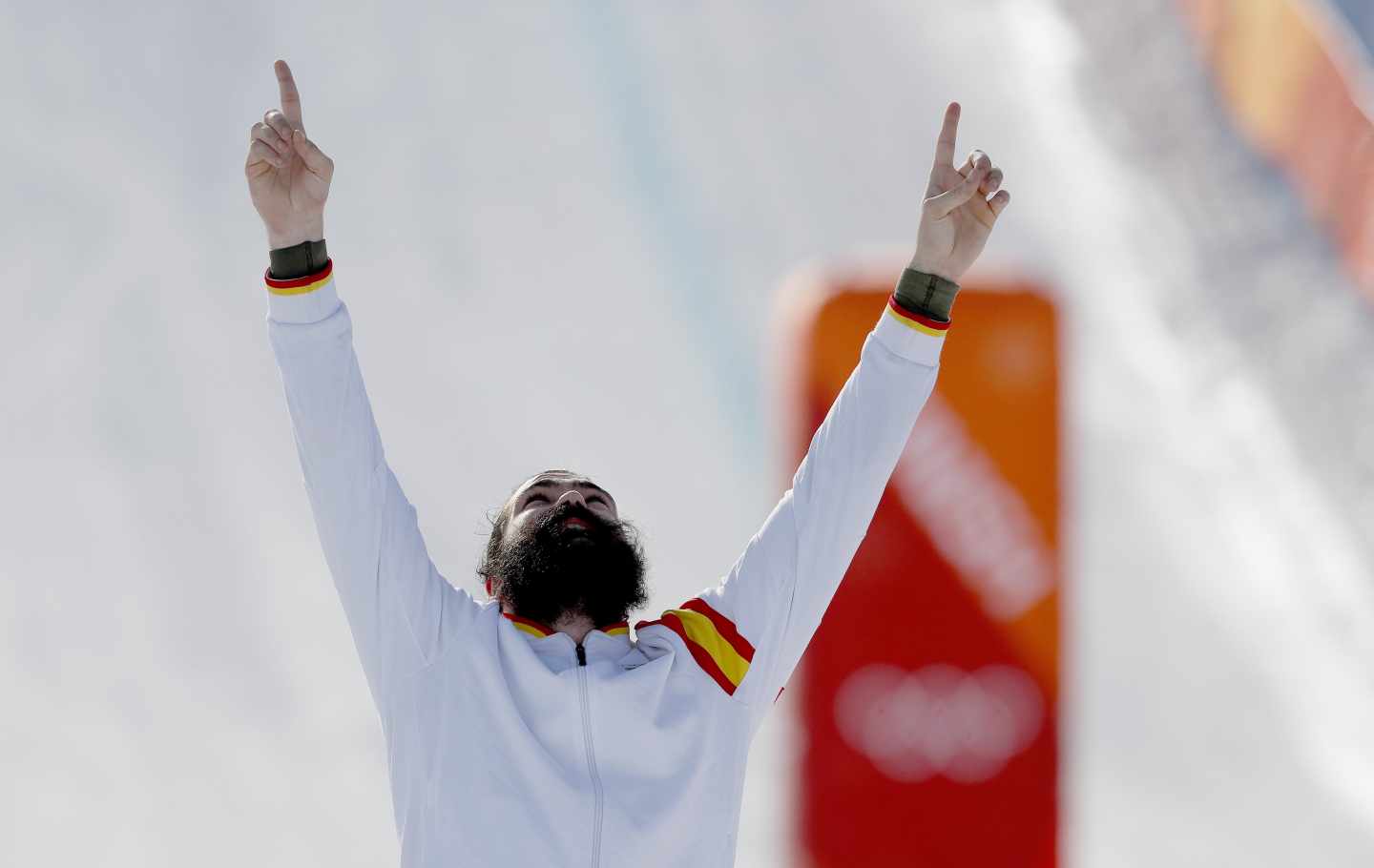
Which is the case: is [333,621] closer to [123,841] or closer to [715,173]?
[123,841]

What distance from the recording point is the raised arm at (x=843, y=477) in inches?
43.5

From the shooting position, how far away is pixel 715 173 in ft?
14.2

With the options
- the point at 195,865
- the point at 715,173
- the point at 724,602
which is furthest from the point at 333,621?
the point at 724,602

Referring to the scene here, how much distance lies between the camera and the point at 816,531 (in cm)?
113

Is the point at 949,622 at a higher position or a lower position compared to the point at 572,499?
lower

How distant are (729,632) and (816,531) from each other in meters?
0.10

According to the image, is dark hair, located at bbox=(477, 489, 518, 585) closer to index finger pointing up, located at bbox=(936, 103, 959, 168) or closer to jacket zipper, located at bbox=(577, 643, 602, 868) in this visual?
jacket zipper, located at bbox=(577, 643, 602, 868)

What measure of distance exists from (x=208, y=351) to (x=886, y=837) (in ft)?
7.11

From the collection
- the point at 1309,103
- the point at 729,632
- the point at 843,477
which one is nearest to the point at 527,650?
the point at 729,632

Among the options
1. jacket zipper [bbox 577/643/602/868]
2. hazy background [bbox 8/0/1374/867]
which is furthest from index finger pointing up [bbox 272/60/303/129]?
hazy background [bbox 8/0/1374/867]

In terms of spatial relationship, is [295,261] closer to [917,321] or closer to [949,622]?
[917,321]

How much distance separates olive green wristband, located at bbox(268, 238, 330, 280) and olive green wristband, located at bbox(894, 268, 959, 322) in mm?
434

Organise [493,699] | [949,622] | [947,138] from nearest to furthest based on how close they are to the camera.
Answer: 1. [493,699]
2. [947,138]
3. [949,622]

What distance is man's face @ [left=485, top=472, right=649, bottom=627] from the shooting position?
112cm
